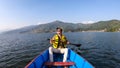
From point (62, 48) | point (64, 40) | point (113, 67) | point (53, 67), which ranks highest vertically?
point (64, 40)

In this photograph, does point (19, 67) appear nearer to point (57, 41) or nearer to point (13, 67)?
point (13, 67)

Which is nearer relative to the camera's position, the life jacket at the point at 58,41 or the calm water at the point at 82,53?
the life jacket at the point at 58,41

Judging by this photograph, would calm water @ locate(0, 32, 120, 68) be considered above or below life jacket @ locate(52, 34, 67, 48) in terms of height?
below

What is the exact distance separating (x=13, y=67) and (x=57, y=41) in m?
7.45

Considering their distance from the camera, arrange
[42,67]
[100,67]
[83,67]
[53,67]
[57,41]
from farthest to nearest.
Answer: [100,67] → [57,41] → [53,67] → [42,67] → [83,67]

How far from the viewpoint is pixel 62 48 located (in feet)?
37.0

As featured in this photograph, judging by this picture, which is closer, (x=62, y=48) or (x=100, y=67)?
(x=62, y=48)

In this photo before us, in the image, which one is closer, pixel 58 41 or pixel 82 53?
pixel 58 41

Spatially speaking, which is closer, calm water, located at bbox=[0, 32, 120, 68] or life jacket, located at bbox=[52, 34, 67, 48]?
life jacket, located at bbox=[52, 34, 67, 48]

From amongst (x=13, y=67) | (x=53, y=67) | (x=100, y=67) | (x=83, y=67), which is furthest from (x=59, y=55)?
(x=13, y=67)

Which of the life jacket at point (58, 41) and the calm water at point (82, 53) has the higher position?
the life jacket at point (58, 41)

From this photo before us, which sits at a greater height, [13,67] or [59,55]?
[59,55]

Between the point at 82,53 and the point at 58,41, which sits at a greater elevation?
the point at 58,41

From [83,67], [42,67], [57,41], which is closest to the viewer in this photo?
[83,67]
